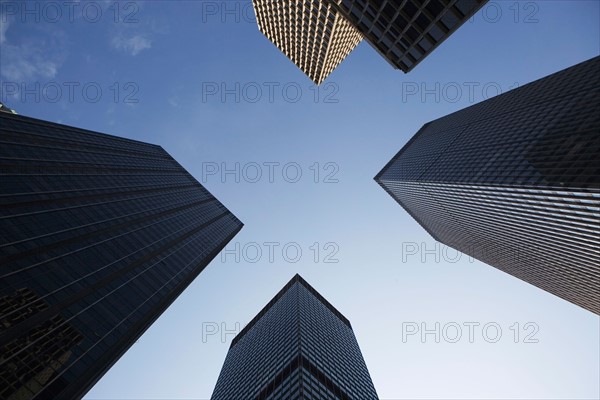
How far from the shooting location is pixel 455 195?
105312 millimetres

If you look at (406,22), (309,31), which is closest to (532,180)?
(406,22)

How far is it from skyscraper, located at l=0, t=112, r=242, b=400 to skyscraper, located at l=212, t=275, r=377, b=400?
28.4m

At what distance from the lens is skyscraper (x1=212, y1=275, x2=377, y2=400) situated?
75312mm

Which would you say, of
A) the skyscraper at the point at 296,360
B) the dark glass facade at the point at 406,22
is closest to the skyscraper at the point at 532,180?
the dark glass facade at the point at 406,22

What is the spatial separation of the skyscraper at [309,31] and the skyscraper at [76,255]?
64.9 meters

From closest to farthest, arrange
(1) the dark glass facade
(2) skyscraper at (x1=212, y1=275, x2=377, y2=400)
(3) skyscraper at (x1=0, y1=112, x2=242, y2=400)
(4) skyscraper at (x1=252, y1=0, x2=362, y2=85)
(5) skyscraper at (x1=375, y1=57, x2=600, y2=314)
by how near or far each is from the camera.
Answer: (1) the dark glass facade, (3) skyscraper at (x1=0, y1=112, x2=242, y2=400), (5) skyscraper at (x1=375, y1=57, x2=600, y2=314), (2) skyscraper at (x1=212, y1=275, x2=377, y2=400), (4) skyscraper at (x1=252, y1=0, x2=362, y2=85)

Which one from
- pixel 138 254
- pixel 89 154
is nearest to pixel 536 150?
pixel 138 254

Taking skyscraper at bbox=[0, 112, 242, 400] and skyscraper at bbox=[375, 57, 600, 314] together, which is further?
skyscraper at bbox=[375, 57, 600, 314]

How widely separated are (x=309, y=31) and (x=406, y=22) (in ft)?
216

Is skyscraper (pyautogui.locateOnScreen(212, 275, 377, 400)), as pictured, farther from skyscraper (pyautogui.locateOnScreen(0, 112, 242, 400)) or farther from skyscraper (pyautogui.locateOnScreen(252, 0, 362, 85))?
skyscraper (pyautogui.locateOnScreen(252, 0, 362, 85))

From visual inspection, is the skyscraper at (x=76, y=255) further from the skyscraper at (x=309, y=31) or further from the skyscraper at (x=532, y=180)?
the skyscraper at (x=532, y=180)

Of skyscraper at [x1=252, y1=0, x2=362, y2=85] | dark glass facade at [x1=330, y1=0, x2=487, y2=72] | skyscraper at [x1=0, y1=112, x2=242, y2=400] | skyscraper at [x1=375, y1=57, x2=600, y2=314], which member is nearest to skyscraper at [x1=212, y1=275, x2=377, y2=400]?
skyscraper at [x1=0, y1=112, x2=242, y2=400]

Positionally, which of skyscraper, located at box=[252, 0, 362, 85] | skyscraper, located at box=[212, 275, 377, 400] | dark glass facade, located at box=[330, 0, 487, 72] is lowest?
skyscraper, located at box=[212, 275, 377, 400]

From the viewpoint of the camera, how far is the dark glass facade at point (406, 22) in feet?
130
